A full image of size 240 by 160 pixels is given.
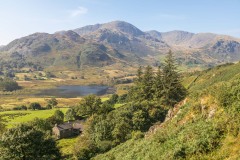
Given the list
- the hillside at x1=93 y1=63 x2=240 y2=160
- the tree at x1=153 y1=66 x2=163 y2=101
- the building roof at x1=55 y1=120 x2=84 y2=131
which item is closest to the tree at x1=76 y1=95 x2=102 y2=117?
the building roof at x1=55 y1=120 x2=84 y2=131

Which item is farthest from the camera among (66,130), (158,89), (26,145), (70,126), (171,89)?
(70,126)

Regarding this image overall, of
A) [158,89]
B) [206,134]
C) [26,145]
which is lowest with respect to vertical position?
[26,145]

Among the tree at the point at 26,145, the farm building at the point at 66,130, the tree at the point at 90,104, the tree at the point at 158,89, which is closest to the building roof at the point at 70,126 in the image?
the farm building at the point at 66,130

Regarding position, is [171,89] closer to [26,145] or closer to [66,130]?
[66,130]

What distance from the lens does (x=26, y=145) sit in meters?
44.2

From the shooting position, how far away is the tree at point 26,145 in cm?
4394

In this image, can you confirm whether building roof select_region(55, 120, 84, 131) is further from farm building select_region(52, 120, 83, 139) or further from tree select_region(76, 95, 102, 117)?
tree select_region(76, 95, 102, 117)

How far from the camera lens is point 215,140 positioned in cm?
2341

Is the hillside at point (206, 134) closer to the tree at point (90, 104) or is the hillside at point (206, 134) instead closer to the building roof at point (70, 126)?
the building roof at point (70, 126)

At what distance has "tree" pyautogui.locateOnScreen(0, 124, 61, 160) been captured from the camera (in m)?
43.9

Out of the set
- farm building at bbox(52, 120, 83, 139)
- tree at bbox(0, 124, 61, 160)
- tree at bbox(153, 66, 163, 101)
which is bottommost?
farm building at bbox(52, 120, 83, 139)

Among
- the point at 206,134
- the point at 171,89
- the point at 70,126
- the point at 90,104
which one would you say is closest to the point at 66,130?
the point at 70,126

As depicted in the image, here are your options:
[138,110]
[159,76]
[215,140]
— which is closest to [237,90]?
[215,140]

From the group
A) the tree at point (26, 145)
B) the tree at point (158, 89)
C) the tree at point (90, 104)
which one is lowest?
the tree at point (90, 104)
